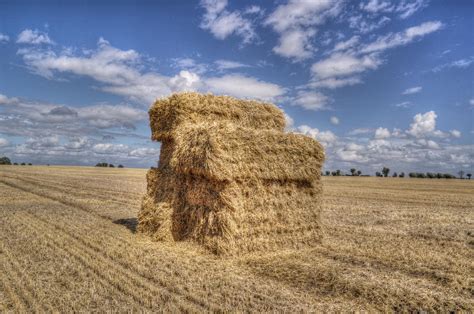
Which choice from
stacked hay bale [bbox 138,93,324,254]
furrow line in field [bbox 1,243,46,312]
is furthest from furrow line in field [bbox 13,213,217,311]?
stacked hay bale [bbox 138,93,324,254]

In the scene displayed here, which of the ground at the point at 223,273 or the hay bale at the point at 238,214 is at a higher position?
the hay bale at the point at 238,214

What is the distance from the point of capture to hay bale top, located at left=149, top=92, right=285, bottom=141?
32.0 ft

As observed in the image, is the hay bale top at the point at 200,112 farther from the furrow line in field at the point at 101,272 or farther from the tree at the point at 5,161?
the tree at the point at 5,161

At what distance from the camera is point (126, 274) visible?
A: 620 centimetres

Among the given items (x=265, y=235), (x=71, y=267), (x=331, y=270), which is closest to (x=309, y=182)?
(x=265, y=235)

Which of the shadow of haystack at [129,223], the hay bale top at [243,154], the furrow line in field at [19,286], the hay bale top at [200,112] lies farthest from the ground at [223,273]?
the hay bale top at [200,112]

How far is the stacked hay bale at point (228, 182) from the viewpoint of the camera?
26.0 ft

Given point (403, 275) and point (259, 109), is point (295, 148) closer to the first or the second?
point (259, 109)

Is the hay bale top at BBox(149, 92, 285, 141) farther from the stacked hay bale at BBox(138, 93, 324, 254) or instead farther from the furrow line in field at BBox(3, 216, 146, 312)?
the furrow line in field at BBox(3, 216, 146, 312)

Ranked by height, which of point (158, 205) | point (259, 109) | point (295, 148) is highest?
point (259, 109)

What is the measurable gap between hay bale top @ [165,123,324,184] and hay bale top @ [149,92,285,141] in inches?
22.5

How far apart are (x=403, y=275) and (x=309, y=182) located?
331cm

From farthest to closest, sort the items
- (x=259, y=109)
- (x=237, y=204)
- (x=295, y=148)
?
(x=259, y=109)
(x=295, y=148)
(x=237, y=204)

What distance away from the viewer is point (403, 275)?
667 cm
